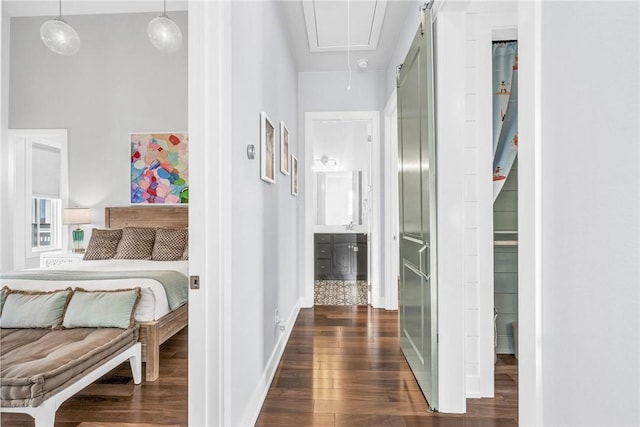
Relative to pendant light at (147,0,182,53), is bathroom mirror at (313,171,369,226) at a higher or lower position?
lower

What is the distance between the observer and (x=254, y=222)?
2025 millimetres

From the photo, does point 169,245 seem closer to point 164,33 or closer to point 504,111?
point 164,33


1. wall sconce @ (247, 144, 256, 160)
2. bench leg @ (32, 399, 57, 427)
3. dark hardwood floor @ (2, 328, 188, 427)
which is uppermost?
wall sconce @ (247, 144, 256, 160)

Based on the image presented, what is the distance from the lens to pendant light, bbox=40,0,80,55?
110 inches

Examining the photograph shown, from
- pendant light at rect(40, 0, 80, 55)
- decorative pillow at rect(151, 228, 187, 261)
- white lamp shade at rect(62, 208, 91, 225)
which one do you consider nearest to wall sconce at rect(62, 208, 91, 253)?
white lamp shade at rect(62, 208, 91, 225)

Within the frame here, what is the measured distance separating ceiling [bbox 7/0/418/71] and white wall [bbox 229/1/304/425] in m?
0.31

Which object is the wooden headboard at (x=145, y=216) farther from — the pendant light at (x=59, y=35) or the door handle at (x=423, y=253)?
the door handle at (x=423, y=253)

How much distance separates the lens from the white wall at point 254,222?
5.32ft

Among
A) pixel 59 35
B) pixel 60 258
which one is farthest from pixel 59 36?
pixel 60 258

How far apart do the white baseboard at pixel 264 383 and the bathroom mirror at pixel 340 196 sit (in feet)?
11.2

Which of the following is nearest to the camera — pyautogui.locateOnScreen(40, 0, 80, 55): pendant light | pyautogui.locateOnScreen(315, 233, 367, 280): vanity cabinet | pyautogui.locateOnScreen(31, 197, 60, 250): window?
pyautogui.locateOnScreen(40, 0, 80, 55): pendant light

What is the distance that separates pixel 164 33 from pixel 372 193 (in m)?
2.72
